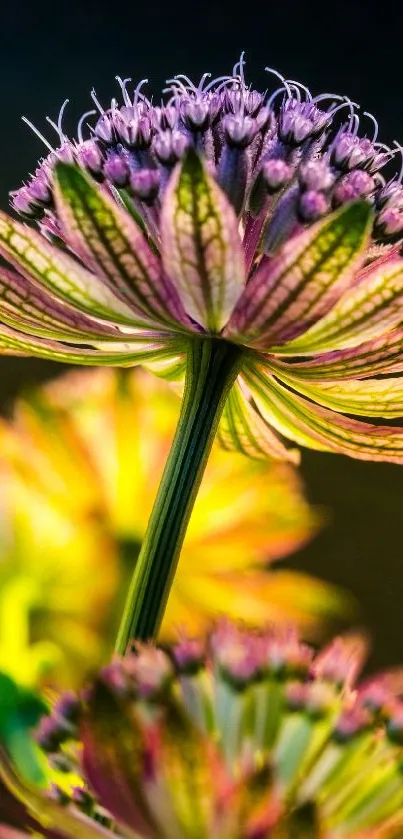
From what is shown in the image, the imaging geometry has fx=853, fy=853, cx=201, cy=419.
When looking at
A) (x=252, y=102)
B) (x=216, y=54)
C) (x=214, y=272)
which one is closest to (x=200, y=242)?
(x=214, y=272)

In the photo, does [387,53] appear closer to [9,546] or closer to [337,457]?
[337,457]

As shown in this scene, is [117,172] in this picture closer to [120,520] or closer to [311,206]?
[311,206]

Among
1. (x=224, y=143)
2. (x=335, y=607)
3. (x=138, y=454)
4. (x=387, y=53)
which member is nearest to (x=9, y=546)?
(x=138, y=454)

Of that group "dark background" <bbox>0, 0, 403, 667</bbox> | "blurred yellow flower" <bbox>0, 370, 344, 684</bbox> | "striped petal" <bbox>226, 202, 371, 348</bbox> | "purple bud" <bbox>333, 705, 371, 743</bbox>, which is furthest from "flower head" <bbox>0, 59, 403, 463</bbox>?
"dark background" <bbox>0, 0, 403, 667</bbox>

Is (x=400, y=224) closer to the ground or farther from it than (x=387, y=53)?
closer to the ground

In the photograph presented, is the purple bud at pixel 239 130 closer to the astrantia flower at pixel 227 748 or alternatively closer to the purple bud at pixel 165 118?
the purple bud at pixel 165 118

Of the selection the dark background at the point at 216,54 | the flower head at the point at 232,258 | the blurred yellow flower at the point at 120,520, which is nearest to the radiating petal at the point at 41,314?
the flower head at the point at 232,258

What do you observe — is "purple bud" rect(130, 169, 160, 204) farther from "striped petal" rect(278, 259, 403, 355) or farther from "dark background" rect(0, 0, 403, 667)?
"dark background" rect(0, 0, 403, 667)

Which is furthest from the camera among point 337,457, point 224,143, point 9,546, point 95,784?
point 337,457
